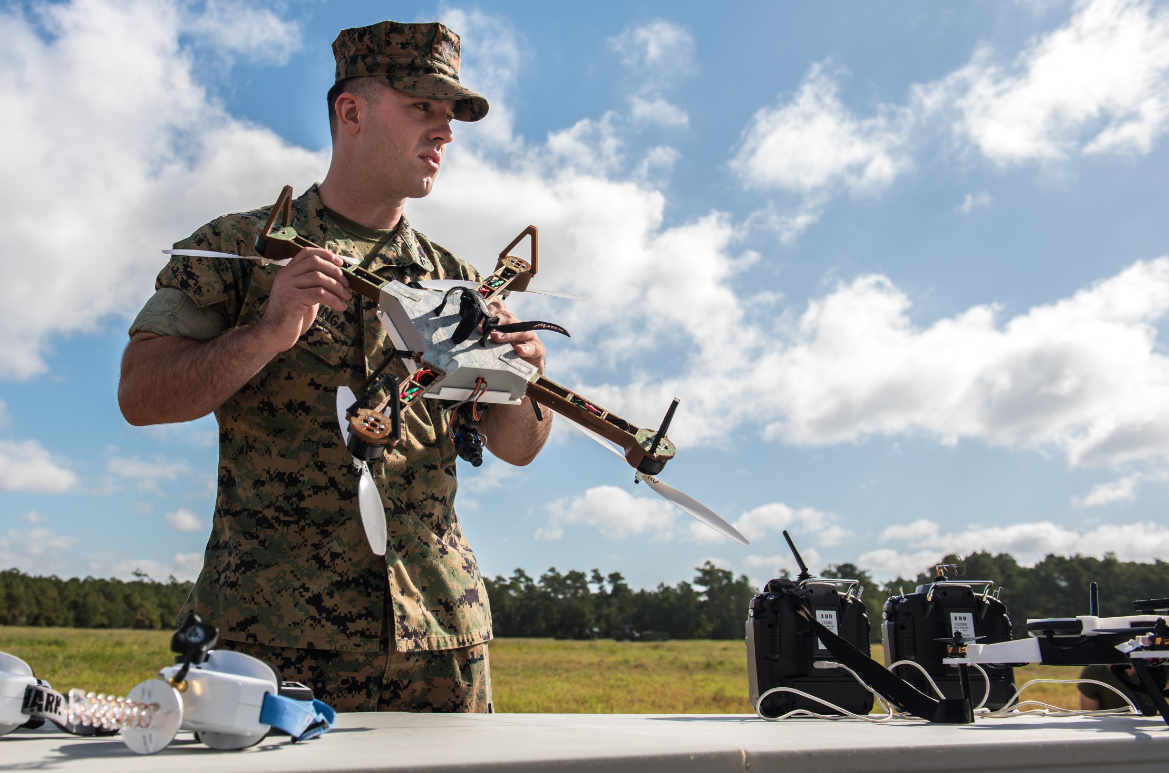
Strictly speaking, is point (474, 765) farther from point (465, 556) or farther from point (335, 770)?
point (465, 556)

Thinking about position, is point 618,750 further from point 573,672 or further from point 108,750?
point 573,672

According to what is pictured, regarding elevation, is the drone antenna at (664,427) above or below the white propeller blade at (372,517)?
above

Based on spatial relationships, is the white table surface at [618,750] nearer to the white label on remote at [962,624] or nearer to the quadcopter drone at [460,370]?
the quadcopter drone at [460,370]

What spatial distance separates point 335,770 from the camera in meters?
1.13

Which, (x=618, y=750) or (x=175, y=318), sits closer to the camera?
(x=618, y=750)

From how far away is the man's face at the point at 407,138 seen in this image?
9.87 ft

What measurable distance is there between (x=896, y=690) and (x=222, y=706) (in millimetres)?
1970

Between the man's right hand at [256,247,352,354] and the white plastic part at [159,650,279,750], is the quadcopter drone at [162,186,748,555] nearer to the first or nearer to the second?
the man's right hand at [256,247,352,354]

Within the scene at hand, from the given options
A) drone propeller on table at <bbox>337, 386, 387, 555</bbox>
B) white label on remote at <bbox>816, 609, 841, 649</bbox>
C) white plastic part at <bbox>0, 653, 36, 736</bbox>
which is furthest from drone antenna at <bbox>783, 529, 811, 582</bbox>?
white plastic part at <bbox>0, 653, 36, 736</bbox>

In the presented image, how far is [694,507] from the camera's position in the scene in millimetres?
2469

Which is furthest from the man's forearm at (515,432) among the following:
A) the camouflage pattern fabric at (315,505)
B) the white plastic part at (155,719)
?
the white plastic part at (155,719)

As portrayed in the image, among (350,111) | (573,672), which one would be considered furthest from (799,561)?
(573,672)

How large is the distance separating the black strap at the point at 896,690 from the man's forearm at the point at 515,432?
1.33 metres

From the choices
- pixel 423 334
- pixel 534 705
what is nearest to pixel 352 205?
pixel 423 334
